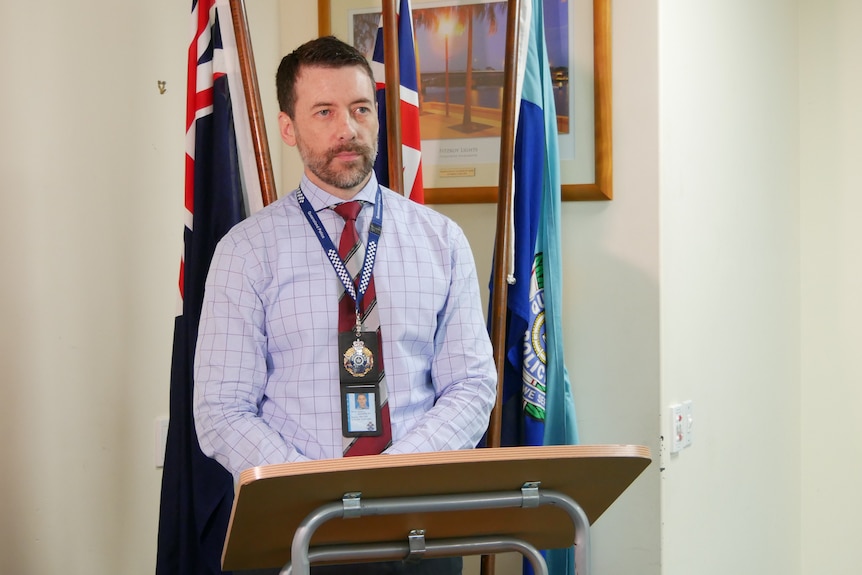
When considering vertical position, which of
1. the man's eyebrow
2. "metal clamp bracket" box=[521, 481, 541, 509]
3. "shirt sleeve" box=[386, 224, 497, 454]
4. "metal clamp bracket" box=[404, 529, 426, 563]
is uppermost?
the man's eyebrow

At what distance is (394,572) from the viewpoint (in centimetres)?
163

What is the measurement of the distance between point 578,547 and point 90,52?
146 cm

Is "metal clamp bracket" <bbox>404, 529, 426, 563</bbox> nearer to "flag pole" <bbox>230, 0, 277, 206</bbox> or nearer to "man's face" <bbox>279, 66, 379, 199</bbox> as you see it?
"man's face" <bbox>279, 66, 379, 199</bbox>

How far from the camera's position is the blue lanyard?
1.70m

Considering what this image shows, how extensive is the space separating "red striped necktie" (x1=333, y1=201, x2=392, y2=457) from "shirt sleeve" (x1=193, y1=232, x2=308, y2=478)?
12 cm

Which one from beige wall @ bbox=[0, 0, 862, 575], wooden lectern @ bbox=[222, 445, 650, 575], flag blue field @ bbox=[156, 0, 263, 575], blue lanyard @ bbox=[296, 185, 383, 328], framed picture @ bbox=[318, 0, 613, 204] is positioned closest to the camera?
wooden lectern @ bbox=[222, 445, 650, 575]

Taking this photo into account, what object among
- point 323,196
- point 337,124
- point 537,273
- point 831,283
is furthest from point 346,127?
point 831,283

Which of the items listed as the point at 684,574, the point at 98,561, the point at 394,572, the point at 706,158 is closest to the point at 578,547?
the point at 394,572

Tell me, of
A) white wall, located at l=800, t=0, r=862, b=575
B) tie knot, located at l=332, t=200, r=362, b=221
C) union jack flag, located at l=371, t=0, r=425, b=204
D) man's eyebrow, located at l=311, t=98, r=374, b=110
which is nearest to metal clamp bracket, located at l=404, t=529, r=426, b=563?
tie knot, located at l=332, t=200, r=362, b=221

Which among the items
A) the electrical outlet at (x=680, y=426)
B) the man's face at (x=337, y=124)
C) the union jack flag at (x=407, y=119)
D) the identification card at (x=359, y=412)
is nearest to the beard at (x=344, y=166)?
the man's face at (x=337, y=124)

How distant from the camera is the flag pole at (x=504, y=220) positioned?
2160 mm

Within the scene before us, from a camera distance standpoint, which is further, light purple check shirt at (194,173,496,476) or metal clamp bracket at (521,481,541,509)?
light purple check shirt at (194,173,496,476)

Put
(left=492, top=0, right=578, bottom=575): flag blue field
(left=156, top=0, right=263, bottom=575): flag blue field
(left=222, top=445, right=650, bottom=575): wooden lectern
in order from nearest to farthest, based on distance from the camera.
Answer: (left=222, top=445, right=650, bottom=575): wooden lectern
(left=156, top=0, right=263, bottom=575): flag blue field
(left=492, top=0, right=578, bottom=575): flag blue field

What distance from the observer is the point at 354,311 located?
1694mm
